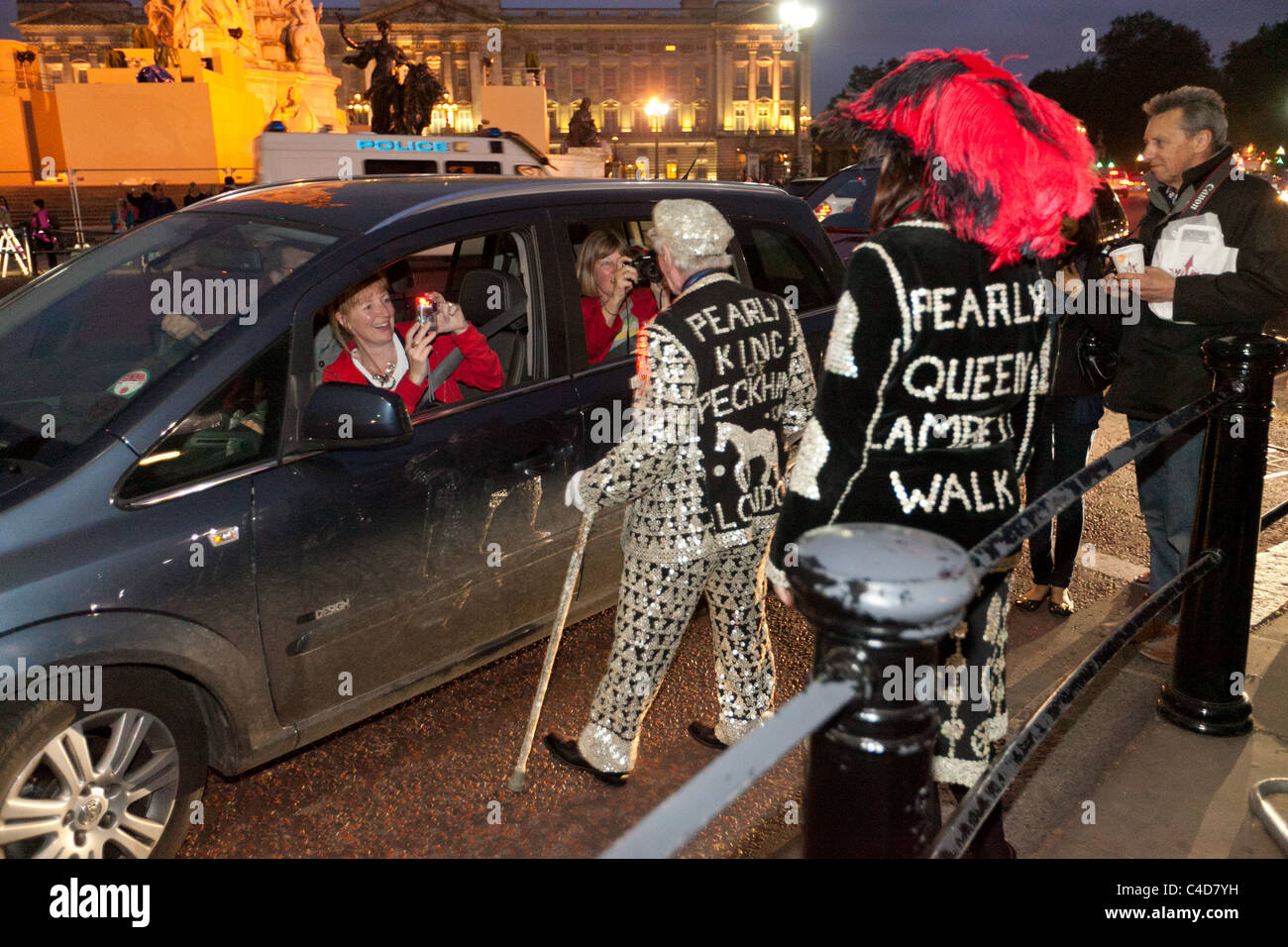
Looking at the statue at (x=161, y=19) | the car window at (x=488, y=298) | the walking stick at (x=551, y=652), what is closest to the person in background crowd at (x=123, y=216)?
the statue at (x=161, y=19)

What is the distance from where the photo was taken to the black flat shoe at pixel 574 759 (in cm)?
316

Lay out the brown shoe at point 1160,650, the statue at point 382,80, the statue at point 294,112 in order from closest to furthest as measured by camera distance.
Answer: the brown shoe at point 1160,650 < the statue at point 382,80 < the statue at point 294,112

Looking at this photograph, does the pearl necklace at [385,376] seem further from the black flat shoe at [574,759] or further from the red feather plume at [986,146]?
the red feather plume at [986,146]

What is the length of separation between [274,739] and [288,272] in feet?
4.29

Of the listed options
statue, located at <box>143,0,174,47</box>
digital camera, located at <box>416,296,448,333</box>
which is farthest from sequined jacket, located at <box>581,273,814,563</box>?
statue, located at <box>143,0,174,47</box>

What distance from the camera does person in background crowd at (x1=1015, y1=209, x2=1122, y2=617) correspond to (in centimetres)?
398

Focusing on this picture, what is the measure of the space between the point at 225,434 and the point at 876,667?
77.7 inches

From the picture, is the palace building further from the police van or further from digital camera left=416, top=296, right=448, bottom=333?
digital camera left=416, top=296, right=448, bottom=333

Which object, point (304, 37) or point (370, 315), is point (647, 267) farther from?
point (304, 37)

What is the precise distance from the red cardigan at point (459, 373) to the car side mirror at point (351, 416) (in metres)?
0.75

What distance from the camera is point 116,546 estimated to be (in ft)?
7.72

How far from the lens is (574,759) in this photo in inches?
128
